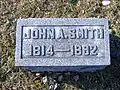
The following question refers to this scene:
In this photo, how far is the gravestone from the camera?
9.59 feet

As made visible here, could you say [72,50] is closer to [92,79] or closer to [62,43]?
[62,43]

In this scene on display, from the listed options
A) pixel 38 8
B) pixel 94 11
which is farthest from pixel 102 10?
pixel 38 8

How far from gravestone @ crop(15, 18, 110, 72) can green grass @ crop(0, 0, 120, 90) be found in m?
0.57

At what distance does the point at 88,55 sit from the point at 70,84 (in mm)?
639

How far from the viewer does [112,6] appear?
3756mm

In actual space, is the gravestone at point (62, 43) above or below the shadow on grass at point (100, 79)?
above

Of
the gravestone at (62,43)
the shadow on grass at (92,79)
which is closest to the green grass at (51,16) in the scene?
the shadow on grass at (92,79)

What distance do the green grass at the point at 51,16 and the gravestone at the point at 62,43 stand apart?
0.57 m

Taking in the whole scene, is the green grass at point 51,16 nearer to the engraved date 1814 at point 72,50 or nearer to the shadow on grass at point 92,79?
the shadow on grass at point 92,79

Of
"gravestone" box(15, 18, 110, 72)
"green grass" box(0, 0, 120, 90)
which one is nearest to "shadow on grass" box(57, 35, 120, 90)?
"green grass" box(0, 0, 120, 90)

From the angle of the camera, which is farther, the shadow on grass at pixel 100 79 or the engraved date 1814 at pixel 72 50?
the shadow on grass at pixel 100 79

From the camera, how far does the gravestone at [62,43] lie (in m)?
2.92

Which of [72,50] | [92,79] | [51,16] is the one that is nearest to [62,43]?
[72,50]

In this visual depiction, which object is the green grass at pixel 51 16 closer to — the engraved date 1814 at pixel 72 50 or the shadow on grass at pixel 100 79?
the shadow on grass at pixel 100 79
